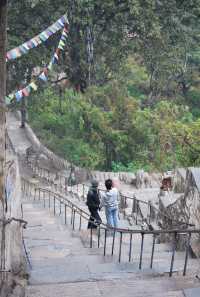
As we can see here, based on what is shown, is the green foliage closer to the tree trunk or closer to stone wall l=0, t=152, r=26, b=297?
stone wall l=0, t=152, r=26, b=297

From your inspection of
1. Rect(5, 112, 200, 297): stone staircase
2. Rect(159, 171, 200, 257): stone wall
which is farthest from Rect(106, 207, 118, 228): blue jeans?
Rect(159, 171, 200, 257): stone wall

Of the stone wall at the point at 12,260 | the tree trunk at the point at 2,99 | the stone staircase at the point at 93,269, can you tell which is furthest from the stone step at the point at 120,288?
the tree trunk at the point at 2,99

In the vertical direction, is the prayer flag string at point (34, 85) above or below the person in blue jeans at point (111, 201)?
above

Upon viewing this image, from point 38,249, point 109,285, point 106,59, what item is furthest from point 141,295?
point 106,59

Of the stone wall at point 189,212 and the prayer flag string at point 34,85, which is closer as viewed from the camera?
the stone wall at point 189,212

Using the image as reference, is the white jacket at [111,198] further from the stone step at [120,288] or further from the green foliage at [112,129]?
the green foliage at [112,129]

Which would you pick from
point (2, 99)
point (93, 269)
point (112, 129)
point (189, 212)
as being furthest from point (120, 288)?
point (112, 129)

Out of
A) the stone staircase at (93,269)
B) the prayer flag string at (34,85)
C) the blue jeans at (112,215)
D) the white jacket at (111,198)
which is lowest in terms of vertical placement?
the stone staircase at (93,269)

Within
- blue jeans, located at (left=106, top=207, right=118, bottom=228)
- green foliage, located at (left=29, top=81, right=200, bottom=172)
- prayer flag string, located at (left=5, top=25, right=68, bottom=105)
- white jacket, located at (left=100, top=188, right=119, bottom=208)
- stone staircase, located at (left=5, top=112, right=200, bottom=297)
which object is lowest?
stone staircase, located at (left=5, top=112, right=200, bottom=297)

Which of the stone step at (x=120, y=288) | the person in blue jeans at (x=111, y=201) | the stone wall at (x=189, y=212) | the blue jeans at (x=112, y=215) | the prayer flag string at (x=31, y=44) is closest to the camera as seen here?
the stone step at (x=120, y=288)

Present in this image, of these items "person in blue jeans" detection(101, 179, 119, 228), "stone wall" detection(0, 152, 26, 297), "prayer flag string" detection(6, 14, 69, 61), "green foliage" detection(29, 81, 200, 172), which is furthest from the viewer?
"green foliage" detection(29, 81, 200, 172)

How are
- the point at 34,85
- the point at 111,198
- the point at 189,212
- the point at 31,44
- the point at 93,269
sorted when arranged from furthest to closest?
1. the point at 34,85
2. the point at 31,44
3. the point at 111,198
4. the point at 189,212
5. the point at 93,269

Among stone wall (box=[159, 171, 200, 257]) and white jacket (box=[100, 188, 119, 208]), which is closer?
stone wall (box=[159, 171, 200, 257])

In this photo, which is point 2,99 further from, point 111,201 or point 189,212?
point 111,201
